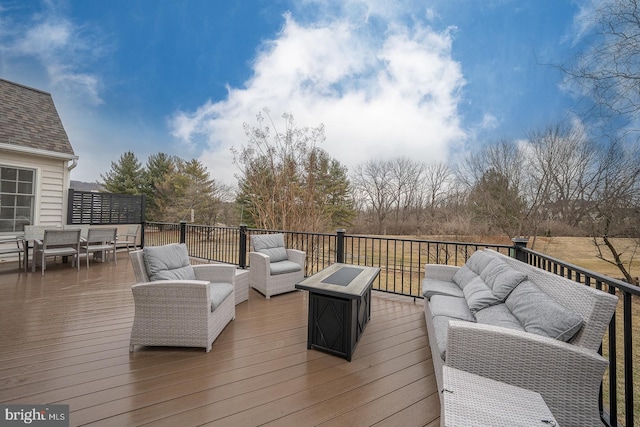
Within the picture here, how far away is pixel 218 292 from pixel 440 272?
263 cm

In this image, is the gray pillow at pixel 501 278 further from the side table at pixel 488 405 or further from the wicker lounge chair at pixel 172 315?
the wicker lounge chair at pixel 172 315

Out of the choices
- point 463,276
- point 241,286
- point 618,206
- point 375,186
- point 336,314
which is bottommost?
point 241,286

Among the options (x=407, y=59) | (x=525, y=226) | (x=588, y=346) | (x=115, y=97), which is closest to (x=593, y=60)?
(x=407, y=59)

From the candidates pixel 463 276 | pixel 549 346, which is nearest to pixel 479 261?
pixel 463 276

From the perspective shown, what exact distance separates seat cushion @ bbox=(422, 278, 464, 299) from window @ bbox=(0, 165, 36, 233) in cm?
856

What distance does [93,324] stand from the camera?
9.20 ft

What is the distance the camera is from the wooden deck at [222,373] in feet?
5.13

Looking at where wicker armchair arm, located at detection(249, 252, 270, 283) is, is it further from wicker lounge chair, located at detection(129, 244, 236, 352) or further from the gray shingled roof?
the gray shingled roof

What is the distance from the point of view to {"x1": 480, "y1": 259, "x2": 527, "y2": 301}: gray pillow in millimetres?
2084

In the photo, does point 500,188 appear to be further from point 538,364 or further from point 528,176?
point 538,364

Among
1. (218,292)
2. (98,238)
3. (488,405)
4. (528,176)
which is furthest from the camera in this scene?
(528,176)

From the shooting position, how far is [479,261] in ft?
9.55

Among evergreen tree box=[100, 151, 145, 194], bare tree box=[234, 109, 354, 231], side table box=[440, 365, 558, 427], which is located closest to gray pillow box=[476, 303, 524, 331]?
side table box=[440, 365, 558, 427]

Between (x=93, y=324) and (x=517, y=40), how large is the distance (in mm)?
11049
